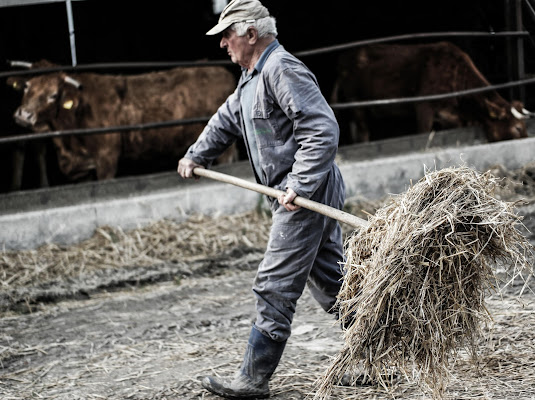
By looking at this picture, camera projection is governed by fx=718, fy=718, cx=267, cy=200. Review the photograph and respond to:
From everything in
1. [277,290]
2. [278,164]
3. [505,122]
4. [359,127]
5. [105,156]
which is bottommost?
[359,127]

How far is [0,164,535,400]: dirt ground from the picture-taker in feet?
12.5

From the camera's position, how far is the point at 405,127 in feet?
39.0

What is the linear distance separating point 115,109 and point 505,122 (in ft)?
15.8

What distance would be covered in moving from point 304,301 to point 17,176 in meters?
5.50

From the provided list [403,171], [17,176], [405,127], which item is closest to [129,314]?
[403,171]

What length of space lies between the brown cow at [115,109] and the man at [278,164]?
4769mm

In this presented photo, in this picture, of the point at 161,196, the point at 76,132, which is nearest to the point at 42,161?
the point at 76,132

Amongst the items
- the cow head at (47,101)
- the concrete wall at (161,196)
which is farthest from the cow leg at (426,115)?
the cow head at (47,101)

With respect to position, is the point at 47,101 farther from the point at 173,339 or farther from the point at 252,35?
the point at 252,35

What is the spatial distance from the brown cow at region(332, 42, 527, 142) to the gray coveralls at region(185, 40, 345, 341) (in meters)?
6.08

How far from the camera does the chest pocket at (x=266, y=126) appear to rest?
366cm

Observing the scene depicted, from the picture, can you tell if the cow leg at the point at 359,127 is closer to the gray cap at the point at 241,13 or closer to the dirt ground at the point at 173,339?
the dirt ground at the point at 173,339

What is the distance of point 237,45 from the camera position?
12.3ft

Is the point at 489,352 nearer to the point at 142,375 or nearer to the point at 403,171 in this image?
the point at 142,375
